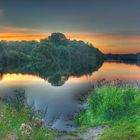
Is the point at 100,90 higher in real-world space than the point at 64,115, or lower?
higher

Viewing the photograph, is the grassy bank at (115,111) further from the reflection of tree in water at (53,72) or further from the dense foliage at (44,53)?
the dense foliage at (44,53)

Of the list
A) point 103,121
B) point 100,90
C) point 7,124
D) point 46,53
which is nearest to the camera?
point 7,124

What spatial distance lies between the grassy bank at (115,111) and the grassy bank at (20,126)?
2804 millimetres

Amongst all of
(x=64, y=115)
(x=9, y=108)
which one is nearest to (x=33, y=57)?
(x=64, y=115)

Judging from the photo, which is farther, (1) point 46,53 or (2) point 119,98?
(1) point 46,53

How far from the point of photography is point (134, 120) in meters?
18.8

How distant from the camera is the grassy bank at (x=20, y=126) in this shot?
13500 mm

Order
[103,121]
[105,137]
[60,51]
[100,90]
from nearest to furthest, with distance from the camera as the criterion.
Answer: [105,137], [103,121], [100,90], [60,51]

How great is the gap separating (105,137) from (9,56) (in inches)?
5323

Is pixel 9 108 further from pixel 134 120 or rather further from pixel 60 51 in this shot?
pixel 60 51

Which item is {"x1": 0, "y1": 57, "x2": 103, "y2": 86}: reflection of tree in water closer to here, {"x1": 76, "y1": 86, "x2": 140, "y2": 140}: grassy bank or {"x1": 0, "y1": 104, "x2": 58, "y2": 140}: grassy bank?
{"x1": 76, "y1": 86, "x2": 140, "y2": 140}: grassy bank

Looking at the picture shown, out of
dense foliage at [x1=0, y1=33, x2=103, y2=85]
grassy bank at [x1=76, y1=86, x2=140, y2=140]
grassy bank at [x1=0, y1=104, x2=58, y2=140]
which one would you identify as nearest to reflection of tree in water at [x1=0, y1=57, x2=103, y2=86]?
dense foliage at [x1=0, y1=33, x2=103, y2=85]

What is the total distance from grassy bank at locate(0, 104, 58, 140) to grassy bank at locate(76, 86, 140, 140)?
280 cm

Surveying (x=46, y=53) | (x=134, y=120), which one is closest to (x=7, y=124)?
(x=134, y=120)
